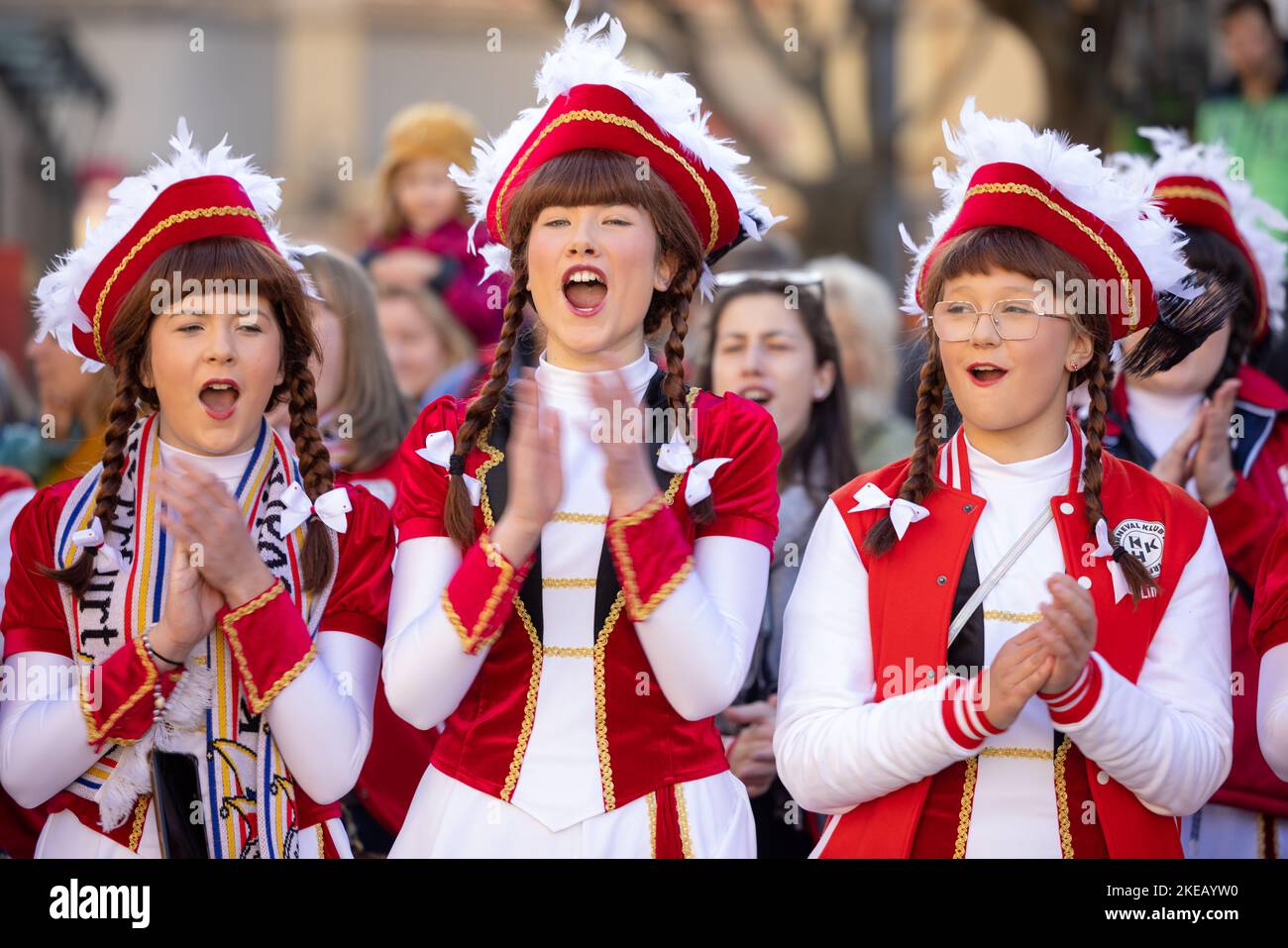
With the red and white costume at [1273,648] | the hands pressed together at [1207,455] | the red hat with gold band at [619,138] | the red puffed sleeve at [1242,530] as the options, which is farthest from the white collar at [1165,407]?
the red hat with gold band at [619,138]

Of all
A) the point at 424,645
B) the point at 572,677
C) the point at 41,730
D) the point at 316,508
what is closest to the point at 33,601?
the point at 41,730

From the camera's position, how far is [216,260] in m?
3.32

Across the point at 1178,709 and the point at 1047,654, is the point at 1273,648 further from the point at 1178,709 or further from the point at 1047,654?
the point at 1047,654

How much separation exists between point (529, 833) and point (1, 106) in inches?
405

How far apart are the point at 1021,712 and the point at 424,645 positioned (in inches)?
41.0

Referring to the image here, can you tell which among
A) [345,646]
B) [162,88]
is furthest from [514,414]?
[162,88]

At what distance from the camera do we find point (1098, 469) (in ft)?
10.5

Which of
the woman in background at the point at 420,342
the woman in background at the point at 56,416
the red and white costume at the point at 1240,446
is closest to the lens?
the red and white costume at the point at 1240,446

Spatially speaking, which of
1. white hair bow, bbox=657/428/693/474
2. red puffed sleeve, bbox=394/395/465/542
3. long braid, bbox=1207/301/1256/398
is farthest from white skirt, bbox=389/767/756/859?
long braid, bbox=1207/301/1256/398

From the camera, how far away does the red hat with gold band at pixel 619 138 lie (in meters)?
3.21

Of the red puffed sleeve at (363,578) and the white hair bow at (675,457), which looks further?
the red puffed sleeve at (363,578)

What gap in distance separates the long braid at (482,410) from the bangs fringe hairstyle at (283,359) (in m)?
0.30

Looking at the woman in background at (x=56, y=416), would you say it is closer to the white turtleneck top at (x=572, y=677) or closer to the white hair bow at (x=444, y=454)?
the white hair bow at (x=444, y=454)
